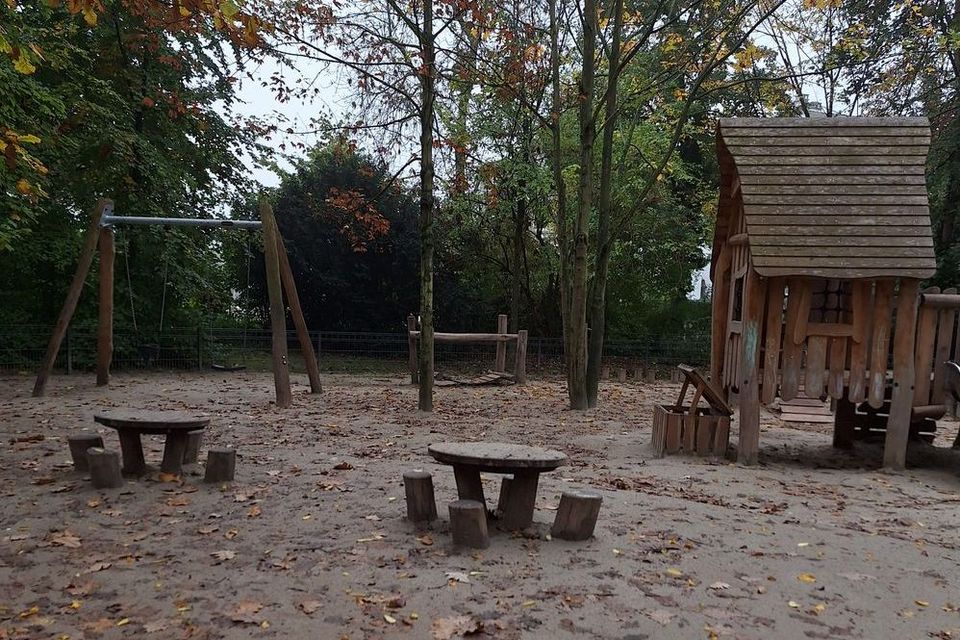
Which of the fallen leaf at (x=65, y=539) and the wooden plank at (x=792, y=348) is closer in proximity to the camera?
the fallen leaf at (x=65, y=539)

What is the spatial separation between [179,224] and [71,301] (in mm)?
2351

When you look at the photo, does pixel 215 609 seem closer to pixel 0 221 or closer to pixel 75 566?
pixel 75 566

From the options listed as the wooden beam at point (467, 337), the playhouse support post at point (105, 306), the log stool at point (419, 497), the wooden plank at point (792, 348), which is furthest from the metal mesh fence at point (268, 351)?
the log stool at point (419, 497)

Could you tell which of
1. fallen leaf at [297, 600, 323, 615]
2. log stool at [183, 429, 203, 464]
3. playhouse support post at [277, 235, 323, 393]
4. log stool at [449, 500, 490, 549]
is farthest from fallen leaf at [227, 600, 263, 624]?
playhouse support post at [277, 235, 323, 393]

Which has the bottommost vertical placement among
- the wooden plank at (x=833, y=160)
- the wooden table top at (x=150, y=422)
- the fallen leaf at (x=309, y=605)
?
the fallen leaf at (x=309, y=605)

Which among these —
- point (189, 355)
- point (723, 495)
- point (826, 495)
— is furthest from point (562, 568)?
point (189, 355)

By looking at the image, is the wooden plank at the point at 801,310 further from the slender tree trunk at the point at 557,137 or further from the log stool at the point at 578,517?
the slender tree trunk at the point at 557,137

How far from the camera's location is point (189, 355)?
19.1m

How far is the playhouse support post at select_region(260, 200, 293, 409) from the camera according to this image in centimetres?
1241

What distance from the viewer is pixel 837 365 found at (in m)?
9.06

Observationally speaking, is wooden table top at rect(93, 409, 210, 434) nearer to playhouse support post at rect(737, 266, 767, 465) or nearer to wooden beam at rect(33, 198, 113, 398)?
playhouse support post at rect(737, 266, 767, 465)

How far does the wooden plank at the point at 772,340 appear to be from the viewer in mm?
9141

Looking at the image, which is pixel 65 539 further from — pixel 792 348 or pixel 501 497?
pixel 792 348

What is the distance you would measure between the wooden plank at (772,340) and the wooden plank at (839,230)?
58cm
